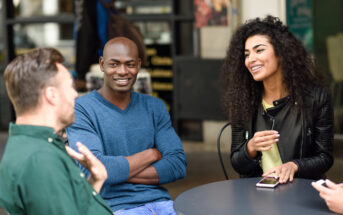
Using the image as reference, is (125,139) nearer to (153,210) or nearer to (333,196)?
(153,210)

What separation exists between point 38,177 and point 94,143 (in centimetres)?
109

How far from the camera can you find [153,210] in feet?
9.31

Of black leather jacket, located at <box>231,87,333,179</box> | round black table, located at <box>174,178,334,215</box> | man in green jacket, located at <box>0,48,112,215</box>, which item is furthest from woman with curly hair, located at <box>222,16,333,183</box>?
man in green jacket, located at <box>0,48,112,215</box>

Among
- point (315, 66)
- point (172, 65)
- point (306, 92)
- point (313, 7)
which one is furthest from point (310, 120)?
point (172, 65)

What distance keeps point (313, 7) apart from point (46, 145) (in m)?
5.68

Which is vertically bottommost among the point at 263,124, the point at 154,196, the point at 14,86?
the point at 154,196

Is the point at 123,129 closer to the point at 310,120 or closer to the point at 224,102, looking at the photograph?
the point at 224,102

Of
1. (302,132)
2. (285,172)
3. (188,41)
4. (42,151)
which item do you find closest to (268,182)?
(285,172)

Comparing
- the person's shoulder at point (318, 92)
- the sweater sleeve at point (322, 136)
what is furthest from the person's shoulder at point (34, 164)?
the person's shoulder at point (318, 92)

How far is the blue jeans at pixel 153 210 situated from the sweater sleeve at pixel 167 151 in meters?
0.12

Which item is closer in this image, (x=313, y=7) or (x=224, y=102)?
(x=224, y=102)

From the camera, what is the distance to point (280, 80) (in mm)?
3098

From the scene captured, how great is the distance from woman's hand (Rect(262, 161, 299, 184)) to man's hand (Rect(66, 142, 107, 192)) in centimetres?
96

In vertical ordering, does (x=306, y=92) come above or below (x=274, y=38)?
below
